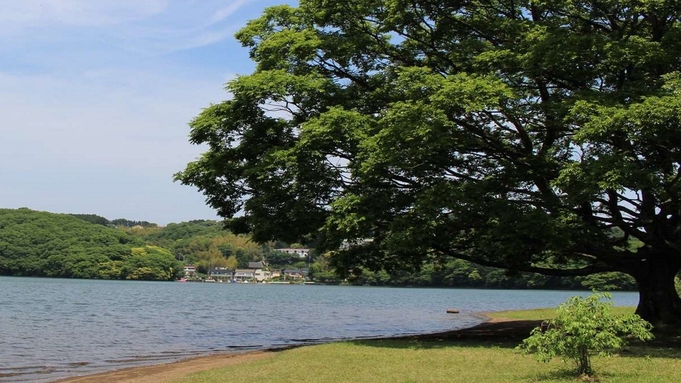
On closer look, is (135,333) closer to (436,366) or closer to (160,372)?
(160,372)

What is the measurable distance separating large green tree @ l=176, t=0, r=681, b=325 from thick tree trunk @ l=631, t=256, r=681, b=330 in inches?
1.7

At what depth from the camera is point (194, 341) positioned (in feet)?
91.8

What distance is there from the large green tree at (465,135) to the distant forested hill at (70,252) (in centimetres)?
12082

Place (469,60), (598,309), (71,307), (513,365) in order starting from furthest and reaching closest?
(71,307) → (469,60) → (513,365) → (598,309)

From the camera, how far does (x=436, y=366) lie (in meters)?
14.2

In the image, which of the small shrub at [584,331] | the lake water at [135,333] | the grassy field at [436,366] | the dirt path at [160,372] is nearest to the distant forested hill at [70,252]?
the lake water at [135,333]

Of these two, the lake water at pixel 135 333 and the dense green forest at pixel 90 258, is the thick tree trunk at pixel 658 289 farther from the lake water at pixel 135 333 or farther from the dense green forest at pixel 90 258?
the dense green forest at pixel 90 258

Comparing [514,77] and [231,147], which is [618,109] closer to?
[514,77]

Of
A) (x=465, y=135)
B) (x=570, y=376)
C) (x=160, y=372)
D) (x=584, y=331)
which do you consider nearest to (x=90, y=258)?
(x=160, y=372)

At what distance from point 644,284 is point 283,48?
14094 millimetres

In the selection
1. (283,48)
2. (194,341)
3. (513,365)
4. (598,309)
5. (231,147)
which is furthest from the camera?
(194,341)

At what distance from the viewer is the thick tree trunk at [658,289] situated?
66.9 feet

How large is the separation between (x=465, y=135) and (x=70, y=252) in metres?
133

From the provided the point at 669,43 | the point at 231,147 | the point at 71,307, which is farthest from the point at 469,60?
the point at 71,307
